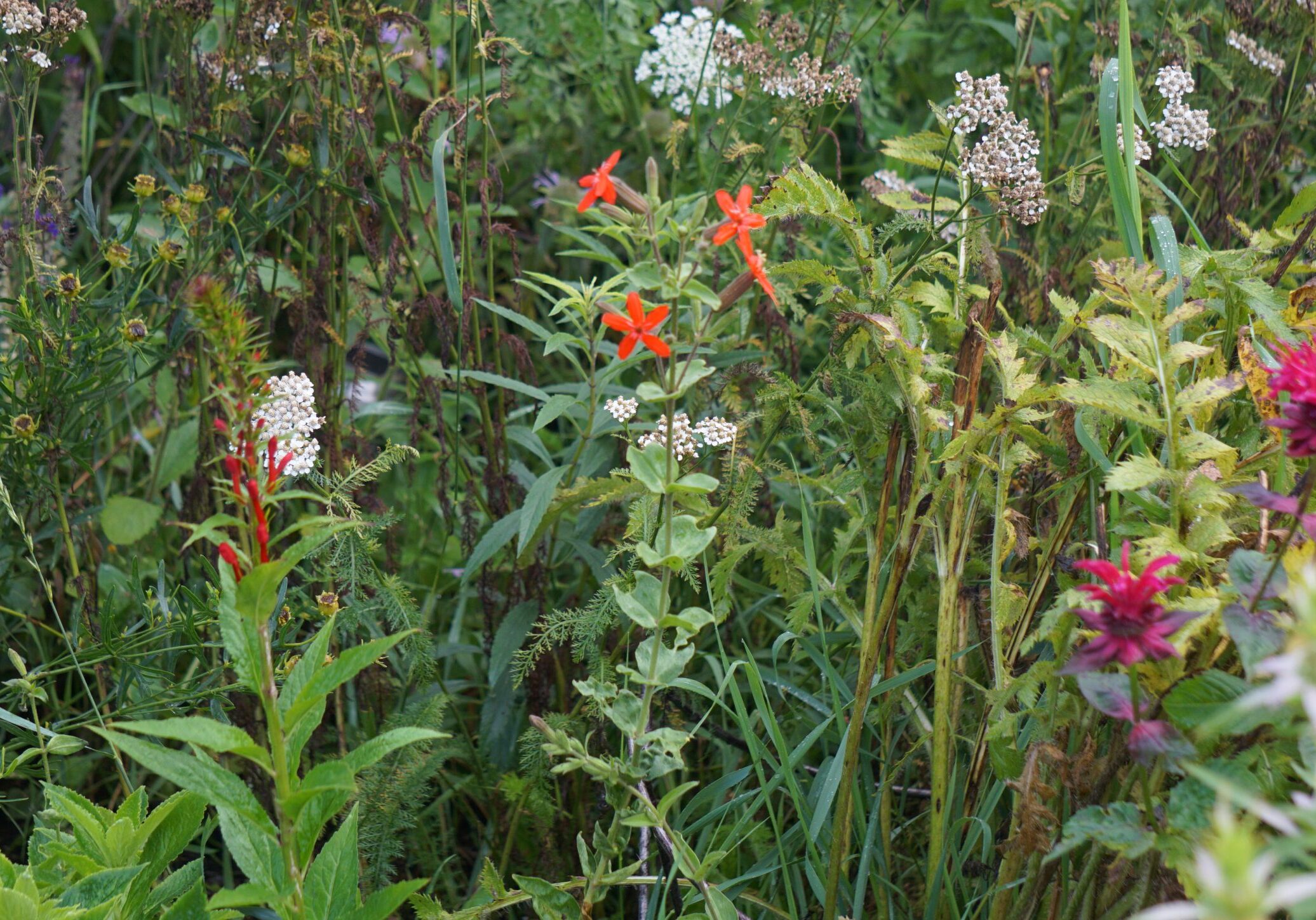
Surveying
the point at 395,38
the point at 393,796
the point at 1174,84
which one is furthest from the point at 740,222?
the point at 395,38

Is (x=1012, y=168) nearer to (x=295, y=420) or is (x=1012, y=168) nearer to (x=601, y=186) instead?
(x=601, y=186)

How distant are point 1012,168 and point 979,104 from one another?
119 mm

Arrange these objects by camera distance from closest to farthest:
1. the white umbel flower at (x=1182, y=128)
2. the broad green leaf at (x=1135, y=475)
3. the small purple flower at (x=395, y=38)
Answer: the broad green leaf at (x=1135, y=475), the white umbel flower at (x=1182, y=128), the small purple flower at (x=395, y=38)

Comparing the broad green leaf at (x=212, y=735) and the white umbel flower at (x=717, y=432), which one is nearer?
the broad green leaf at (x=212, y=735)

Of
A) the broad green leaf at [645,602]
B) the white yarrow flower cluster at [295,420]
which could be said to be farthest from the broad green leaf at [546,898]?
the white yarrow flower cluster at [295,420]

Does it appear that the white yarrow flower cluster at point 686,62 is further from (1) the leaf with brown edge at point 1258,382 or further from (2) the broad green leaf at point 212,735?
(2) the broad green leaf at point 212,735

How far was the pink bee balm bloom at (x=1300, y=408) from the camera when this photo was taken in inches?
34.7

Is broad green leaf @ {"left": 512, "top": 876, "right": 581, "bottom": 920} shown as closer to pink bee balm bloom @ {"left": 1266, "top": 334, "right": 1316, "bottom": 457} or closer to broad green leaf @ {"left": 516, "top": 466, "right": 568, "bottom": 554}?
broad green leaf @ {"left": 516, "top": 466, "right": 568, "bottom": 554}

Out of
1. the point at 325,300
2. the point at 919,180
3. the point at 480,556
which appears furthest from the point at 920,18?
the point at 480,556

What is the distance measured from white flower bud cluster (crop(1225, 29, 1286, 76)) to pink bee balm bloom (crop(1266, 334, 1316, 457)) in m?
1.35

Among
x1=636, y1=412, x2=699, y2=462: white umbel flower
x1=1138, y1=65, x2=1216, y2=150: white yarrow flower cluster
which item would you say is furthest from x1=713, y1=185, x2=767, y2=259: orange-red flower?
x1=1138, y1=65, x2=1216, y2=150: white yarrow flower cluster

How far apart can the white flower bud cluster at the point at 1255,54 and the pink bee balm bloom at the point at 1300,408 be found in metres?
1.35

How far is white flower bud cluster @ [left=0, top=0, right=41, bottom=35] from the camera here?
65.4 inches

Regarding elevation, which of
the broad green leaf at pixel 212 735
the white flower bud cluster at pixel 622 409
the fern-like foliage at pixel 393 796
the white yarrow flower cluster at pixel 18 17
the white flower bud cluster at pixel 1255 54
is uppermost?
the white flower bud cluster at pixel 1255 54
